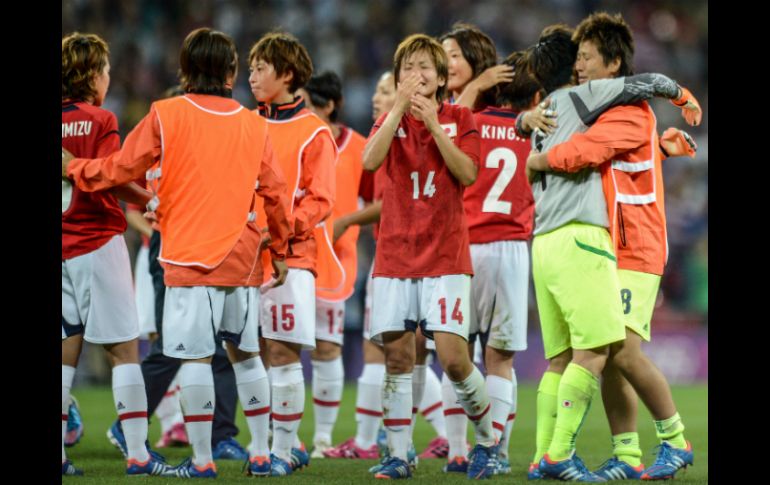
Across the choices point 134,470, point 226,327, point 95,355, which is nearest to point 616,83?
point 226,327

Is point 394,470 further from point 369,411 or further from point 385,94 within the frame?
point 385,94

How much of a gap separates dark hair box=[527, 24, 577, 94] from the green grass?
2.03 metres

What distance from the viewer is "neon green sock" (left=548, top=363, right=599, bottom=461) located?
15.5ft

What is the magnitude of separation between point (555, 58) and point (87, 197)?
2.47 metres

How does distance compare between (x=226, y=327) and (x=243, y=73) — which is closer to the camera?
(x=226, y=327)

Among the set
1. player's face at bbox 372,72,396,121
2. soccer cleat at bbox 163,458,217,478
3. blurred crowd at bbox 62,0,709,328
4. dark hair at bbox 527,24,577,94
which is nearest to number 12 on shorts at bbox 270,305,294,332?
soccer cleat at bbox 163,458,217,478

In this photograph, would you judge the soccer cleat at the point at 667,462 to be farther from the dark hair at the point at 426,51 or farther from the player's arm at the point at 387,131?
the dark hair at the point at 426,51

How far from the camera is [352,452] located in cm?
650

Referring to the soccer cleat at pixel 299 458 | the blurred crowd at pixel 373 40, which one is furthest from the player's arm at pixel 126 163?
the blurred crowd at pixel 373 40

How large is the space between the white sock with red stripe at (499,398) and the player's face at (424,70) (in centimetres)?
165

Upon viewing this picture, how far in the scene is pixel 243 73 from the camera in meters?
15.7
